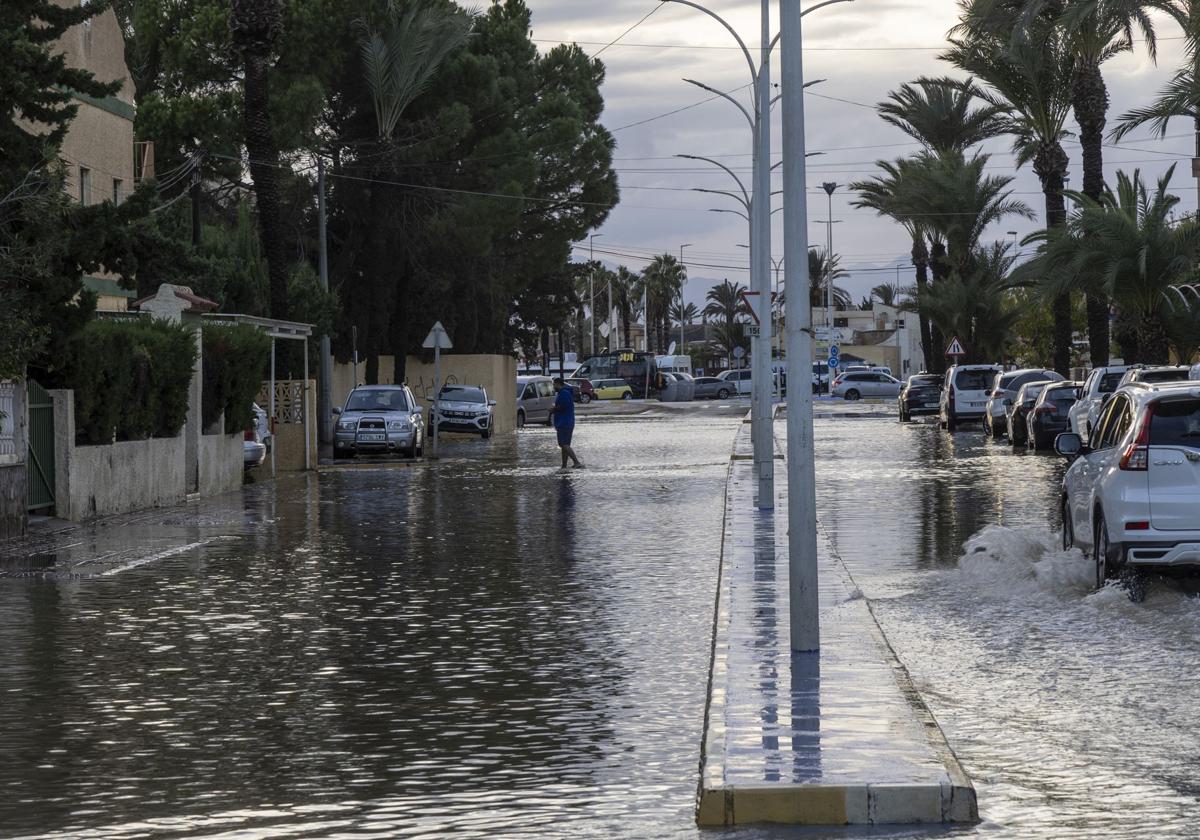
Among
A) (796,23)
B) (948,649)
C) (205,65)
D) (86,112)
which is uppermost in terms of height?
(205,65)

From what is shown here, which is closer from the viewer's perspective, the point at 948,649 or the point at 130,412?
the point at 948,649

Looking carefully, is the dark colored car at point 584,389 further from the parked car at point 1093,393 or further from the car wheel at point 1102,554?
the car wheel at point 1102,554

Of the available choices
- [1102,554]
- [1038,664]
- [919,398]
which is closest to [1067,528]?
[1102,554]

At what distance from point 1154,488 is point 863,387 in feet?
280

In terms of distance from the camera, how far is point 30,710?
32.3 feet

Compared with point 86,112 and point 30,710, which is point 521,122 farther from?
point 30,710

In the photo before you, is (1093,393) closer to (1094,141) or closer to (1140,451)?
(1094,141)

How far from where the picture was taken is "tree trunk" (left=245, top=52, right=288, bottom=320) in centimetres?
3869

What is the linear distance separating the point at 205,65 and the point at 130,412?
2799 centimetres

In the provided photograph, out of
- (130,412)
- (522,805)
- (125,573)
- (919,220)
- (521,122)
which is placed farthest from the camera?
(919,220)

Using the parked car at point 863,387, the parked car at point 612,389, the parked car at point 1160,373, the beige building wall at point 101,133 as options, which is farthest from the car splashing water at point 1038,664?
the parked car at point 612,389

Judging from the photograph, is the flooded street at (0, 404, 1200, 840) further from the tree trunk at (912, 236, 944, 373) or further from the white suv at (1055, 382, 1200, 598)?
the tree trunk at (912, 236, 944, 373)

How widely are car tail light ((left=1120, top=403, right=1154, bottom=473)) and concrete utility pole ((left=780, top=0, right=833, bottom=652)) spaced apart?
3558 millimetres

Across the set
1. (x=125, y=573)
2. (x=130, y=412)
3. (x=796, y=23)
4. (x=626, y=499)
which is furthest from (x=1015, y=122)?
(x=796, y=23)
